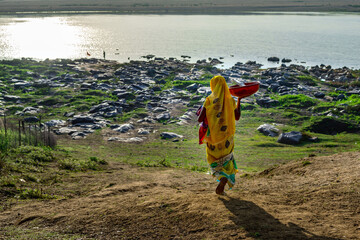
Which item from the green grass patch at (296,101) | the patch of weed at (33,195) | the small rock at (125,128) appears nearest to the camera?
the patch of weed at (33,195)

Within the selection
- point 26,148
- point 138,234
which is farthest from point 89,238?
point 26,148

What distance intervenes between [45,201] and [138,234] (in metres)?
2.84

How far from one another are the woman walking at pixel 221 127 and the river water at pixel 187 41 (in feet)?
95.3

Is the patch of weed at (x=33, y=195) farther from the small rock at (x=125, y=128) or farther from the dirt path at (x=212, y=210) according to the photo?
the small rock at (x=125, y=128)

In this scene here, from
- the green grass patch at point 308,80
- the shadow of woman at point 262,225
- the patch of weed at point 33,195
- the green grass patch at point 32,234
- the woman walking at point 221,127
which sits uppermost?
the woman walking at point 221,127

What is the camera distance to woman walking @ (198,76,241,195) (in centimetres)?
659

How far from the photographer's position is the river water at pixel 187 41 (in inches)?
1596

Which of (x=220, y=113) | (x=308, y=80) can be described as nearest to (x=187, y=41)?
(x=308, y=80)

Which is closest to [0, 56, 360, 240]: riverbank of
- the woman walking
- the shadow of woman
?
the shadow of woman

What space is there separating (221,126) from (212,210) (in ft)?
5.34

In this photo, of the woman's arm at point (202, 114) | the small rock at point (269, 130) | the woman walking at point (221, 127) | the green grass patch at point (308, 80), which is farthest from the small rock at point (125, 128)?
the green grass patch at point (308, 80)

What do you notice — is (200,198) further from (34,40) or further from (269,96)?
(34,40)

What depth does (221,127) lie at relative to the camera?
6621 millimetres

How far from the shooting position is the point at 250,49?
44656 mm
